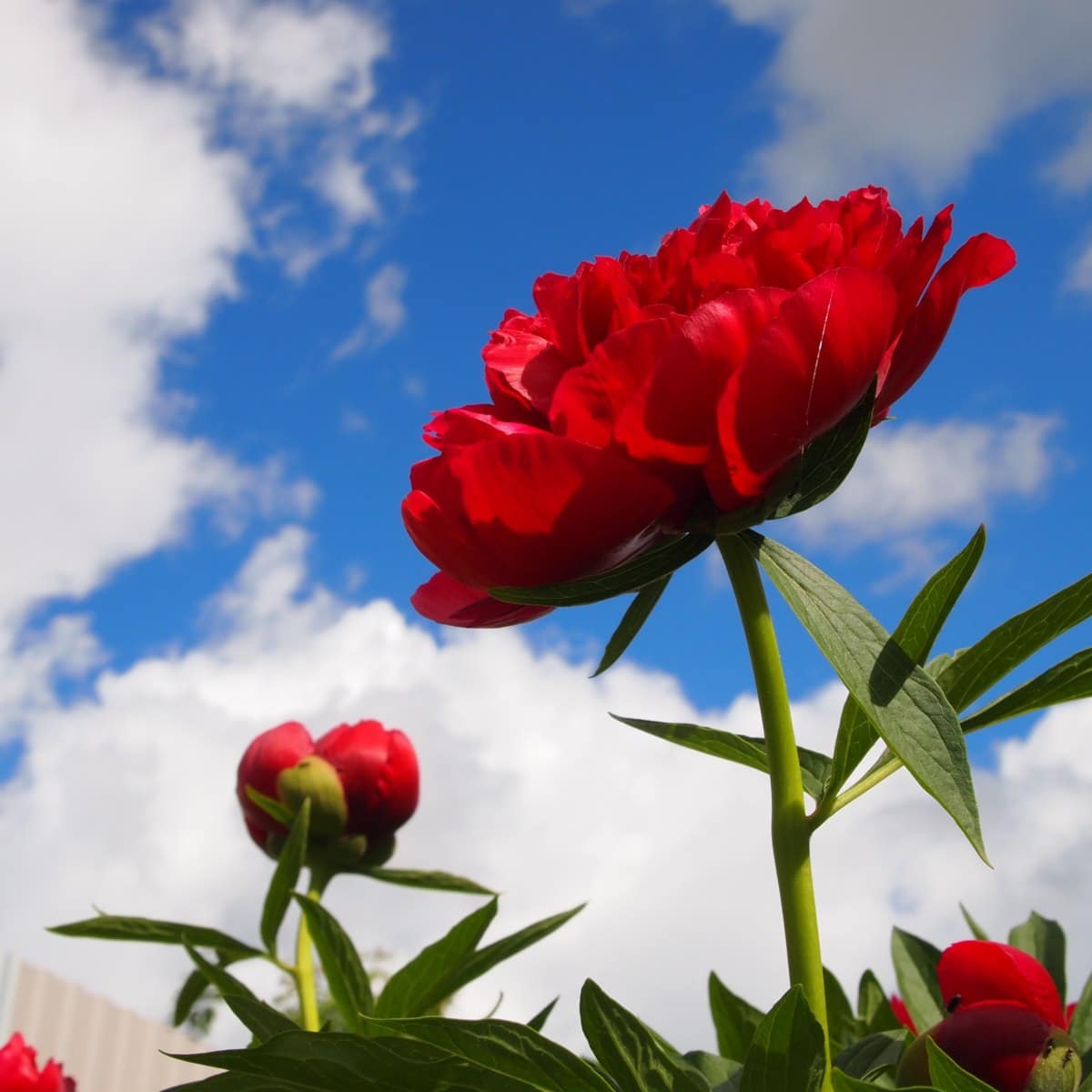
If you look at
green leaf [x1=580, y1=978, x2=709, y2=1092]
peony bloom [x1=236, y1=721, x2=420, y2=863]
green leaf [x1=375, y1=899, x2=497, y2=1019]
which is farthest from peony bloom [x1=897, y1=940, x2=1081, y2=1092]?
peony bloom [x1=236, y1=721, x2=420, y2=863]

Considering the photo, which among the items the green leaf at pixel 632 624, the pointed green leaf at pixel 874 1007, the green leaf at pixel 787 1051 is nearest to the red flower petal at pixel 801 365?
the green leaf at pixel 632 624

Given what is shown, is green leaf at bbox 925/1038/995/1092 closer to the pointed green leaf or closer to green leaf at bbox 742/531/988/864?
green leaf at bbox 742/531/988/864

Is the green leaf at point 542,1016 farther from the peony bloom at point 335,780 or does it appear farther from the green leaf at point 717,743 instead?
the peony bloom at point 335,780

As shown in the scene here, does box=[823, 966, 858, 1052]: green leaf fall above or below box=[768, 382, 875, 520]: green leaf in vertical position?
below

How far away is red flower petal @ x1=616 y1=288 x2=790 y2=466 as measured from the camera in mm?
520

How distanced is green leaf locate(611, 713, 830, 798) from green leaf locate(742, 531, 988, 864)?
0.40 feet

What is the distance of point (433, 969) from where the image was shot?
886mm

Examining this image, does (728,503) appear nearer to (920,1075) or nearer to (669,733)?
(669,733)

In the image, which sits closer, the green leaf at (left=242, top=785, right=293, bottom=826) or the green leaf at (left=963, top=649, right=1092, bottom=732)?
the green leaf at (left=963, top=649, right=1092, bottom=732)

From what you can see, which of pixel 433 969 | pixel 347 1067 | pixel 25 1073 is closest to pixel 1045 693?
pixel 347 1067

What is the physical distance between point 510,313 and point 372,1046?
0.36 m

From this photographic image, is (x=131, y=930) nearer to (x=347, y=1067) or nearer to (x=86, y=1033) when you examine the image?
(x=347, y=1067)

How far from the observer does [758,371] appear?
1.68 ft

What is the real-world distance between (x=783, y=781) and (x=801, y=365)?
0.18 m
